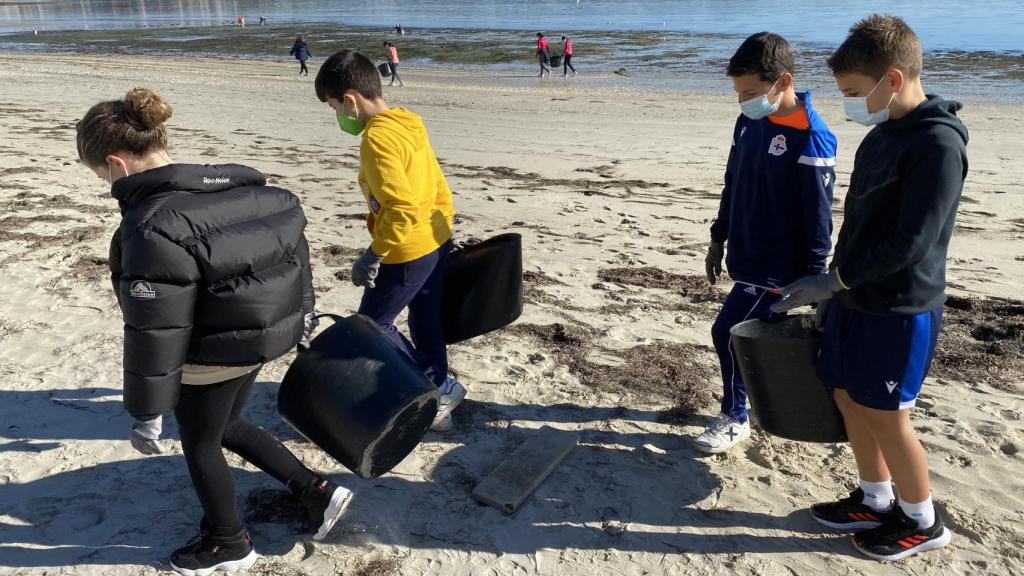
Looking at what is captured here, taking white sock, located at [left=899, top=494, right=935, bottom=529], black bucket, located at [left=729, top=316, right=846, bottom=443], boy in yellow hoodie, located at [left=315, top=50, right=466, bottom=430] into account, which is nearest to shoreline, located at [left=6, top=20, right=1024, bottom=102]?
boy in yellow hoodie, located at [left=315, top=50, right=466, bottom=430]

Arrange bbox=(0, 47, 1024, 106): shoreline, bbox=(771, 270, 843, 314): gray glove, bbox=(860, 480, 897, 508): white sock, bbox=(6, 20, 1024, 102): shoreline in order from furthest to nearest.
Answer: bbox=(6, 20, 1024, 102): shoreline → bbox=(0, 47, 1024, 106): shoreline → bbox=(860, 480, 897, 508): white sock → bbox=(771, 270, 843, 314): gray glove

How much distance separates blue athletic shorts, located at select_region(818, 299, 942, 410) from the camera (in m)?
2.40

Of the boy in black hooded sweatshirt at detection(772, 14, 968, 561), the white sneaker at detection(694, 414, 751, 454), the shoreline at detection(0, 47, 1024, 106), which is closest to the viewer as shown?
the boy in black hooded sweatshirt at detection(772, 14, 968, 561)

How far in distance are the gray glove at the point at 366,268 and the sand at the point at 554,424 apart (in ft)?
2.74

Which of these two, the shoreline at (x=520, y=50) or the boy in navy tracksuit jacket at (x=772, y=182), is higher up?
the boy in navy tracksuit jacket at (x=772, y=182)

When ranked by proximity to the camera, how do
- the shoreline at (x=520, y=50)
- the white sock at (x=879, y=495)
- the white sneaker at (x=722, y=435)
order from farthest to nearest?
1. the shoreline at (x=520, y=50)
2. the white sneaker at (x=722, y=435)
3. the white sock at (x=879, y=495)

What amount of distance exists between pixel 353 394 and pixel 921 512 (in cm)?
198

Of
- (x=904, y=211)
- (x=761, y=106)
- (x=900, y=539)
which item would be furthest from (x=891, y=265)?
(x=900, y=539)

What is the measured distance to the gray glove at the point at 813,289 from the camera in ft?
8.01

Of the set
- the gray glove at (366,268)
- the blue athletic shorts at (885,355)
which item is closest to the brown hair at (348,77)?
the gray glove at (366,268)

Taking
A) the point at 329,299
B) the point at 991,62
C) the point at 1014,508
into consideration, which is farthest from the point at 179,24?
the point at 1014,508

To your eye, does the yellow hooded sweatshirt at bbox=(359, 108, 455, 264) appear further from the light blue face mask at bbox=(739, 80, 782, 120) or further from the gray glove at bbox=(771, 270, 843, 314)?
the gray glove at bbox=(771, 270, 843, 314)

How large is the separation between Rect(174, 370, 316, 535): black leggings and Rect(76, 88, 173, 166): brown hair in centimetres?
73

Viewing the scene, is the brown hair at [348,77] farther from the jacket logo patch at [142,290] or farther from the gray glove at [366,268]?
the jacket logo patch at [142,290]
